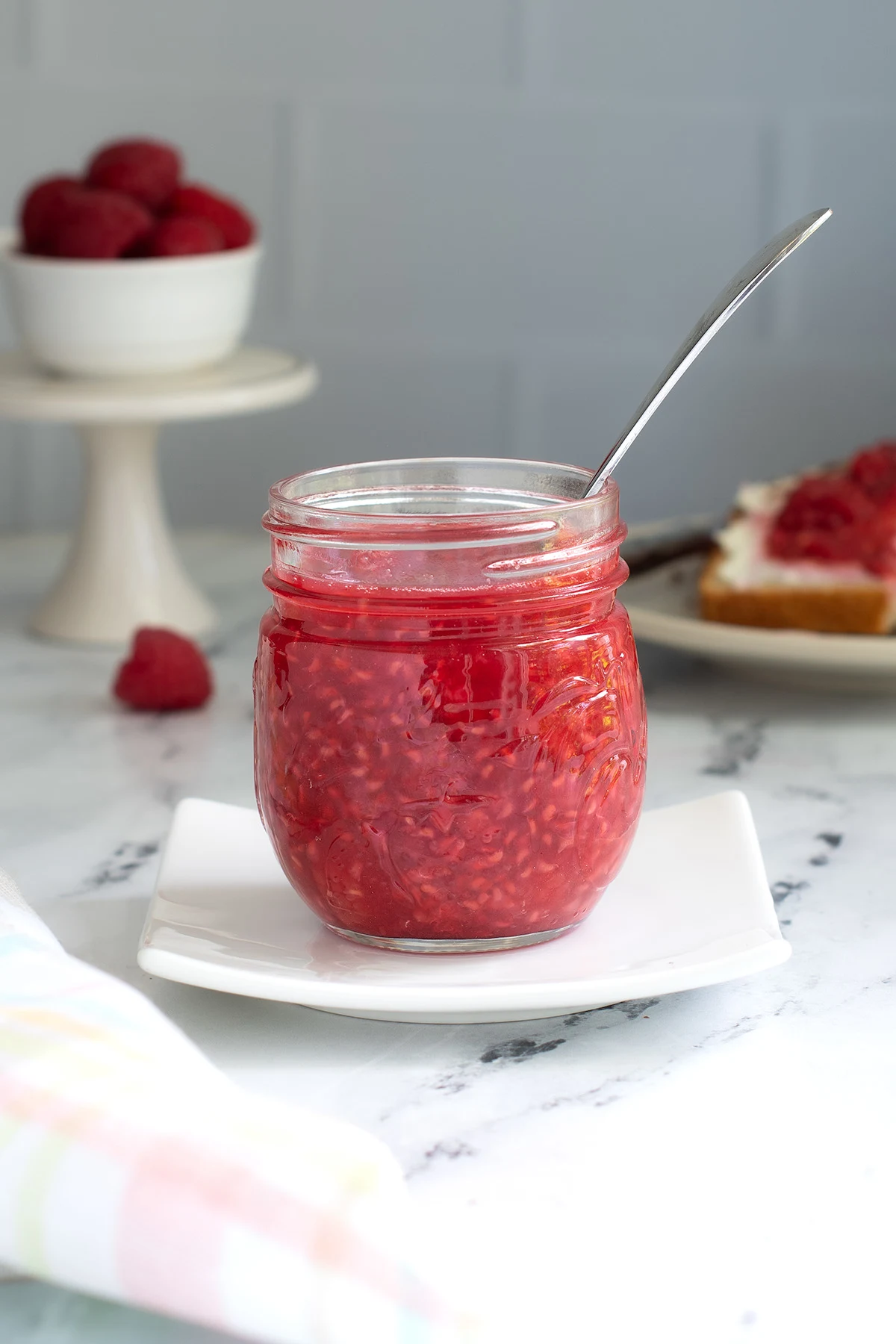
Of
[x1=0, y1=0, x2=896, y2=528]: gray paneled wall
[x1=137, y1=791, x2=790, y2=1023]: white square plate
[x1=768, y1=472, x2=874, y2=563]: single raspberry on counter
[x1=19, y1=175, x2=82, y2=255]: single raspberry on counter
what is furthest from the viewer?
[x1=0, y1=0, x2=896, y2=528]: gray paneled wall

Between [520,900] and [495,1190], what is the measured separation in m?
0.13

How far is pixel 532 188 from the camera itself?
189 cm

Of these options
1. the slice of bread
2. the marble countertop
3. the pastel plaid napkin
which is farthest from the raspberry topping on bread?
the pastel plaid napkin

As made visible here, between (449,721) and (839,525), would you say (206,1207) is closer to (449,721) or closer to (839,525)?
(449,721)

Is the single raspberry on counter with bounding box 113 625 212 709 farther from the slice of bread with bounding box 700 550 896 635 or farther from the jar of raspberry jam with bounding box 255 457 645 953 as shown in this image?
the jar of raspberry jam with bounding box 255 457 645 953

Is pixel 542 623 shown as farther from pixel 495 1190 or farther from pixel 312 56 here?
pixel 312 56

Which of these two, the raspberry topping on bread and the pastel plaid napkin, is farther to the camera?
the raspberry topping on bread

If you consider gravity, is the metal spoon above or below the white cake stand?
above

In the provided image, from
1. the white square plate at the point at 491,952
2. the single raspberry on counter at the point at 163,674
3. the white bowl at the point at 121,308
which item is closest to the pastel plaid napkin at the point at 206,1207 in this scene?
the white square plate at the point at 491,952

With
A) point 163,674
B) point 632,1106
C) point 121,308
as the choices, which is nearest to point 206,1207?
point 632,1106

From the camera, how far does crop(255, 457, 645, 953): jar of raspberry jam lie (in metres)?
0.65

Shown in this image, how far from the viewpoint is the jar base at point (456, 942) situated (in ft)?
2.22

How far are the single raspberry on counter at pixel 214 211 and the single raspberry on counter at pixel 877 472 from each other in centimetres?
57

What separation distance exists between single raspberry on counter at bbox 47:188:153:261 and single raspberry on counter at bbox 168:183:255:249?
0.17ft
